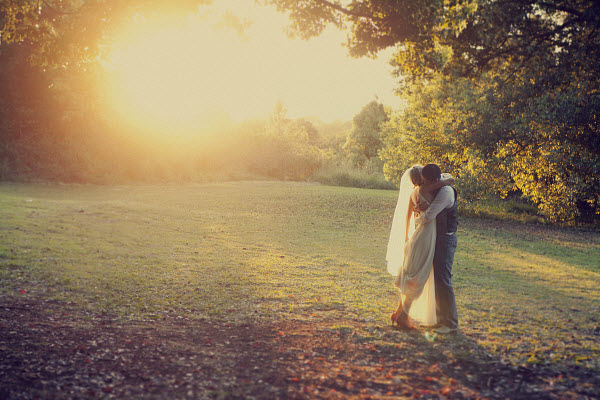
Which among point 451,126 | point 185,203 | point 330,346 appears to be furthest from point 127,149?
point 330,346

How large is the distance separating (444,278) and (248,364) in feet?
10.8

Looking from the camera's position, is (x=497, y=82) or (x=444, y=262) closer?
(x=444, y=262)

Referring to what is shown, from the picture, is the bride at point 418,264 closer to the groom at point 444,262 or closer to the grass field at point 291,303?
the groom at point 444,262

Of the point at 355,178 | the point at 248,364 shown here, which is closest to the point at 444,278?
the point at 248,364

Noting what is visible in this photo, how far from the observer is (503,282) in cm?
1167

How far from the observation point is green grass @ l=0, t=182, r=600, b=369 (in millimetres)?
8188

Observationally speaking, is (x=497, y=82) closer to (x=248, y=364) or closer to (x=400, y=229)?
(x=400, y=229)

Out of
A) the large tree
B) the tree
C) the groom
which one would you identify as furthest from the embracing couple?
the tree

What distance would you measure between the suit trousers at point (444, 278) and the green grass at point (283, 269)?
1.94ft

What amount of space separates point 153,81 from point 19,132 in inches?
454

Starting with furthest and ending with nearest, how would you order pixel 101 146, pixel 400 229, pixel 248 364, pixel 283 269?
pixel 101 146
pixel 283 269
pixel 400 229
pixel 248 364

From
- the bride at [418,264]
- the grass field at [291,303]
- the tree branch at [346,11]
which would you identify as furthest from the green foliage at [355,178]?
the bride at [418,264]

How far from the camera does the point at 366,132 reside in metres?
63.1

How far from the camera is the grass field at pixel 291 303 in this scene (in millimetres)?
5141
